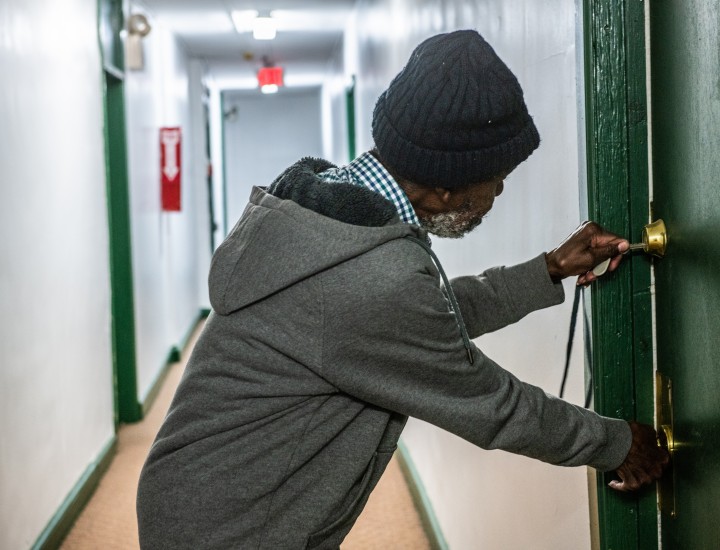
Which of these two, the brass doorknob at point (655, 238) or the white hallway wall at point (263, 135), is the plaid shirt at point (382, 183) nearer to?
the brass doorknob at point (655, 238)

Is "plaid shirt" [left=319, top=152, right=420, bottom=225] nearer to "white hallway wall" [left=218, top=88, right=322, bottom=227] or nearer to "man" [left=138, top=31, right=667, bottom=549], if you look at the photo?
"man" [left=138, top=31, right=667, bottom=549]

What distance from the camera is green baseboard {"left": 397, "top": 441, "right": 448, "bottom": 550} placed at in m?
3.22

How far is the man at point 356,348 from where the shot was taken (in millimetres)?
1194

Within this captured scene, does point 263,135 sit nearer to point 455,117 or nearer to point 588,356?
point 588,356

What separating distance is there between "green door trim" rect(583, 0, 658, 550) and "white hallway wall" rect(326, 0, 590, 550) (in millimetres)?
190

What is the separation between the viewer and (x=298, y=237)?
1.21 metres

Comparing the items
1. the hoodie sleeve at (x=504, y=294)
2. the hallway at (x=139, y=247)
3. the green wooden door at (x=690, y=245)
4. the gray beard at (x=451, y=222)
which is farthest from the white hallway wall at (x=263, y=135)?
the green wooden door at (x=690, y=245)

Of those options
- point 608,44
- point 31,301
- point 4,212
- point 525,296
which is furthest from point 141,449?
point 608,44

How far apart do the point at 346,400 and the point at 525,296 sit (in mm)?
384

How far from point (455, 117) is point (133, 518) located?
2950 mm

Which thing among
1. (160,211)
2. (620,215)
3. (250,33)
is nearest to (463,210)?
(620,215)

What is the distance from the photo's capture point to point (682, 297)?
122 centimetres

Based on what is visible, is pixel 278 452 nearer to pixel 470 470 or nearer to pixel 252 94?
pixel 470 470

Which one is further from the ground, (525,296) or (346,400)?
(525,296)
